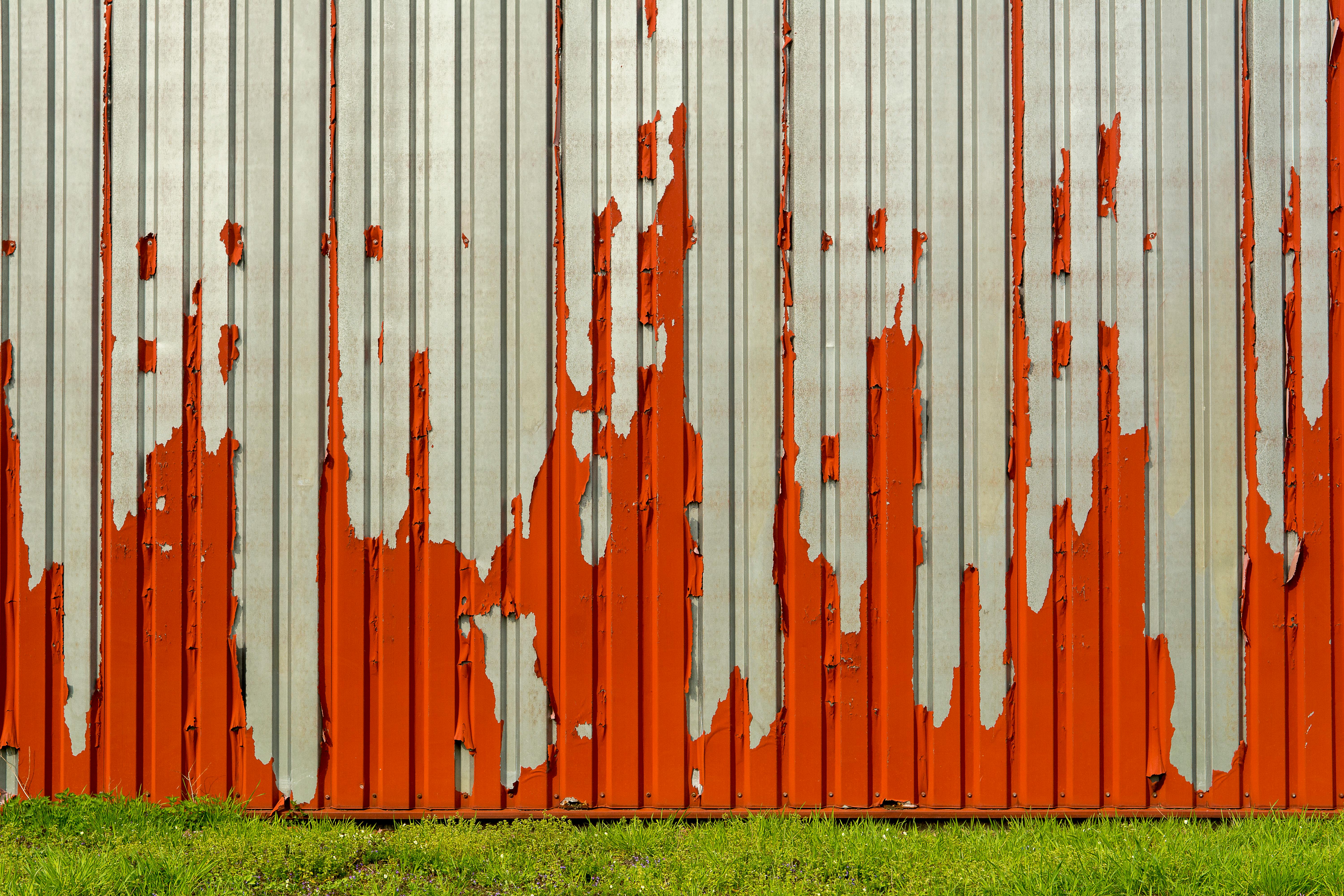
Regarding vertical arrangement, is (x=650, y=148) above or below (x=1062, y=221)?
above

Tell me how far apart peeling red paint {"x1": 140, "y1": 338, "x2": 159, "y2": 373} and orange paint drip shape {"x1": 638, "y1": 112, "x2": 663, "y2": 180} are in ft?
6.28

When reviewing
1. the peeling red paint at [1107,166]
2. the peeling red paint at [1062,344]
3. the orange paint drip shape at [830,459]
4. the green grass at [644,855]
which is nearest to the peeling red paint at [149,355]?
the green grass at [644,855]

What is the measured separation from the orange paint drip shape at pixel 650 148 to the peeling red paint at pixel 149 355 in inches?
75.4

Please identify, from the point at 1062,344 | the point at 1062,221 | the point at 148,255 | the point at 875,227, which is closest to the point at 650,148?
the point at 875,227

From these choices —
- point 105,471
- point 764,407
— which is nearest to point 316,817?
point 105,471

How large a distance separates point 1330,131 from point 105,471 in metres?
4.71

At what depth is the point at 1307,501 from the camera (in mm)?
3002

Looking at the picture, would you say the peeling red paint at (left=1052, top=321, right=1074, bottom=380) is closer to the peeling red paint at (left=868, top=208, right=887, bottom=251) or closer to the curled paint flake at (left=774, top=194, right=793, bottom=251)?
the peeling red paint at (left=868, top=208, right=887, bottom=251)

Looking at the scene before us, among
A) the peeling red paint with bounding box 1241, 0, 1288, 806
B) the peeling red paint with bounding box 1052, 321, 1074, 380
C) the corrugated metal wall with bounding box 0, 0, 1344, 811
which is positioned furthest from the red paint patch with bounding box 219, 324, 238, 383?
the peeling red paint with bounding box 1241, 0, 1288, 806

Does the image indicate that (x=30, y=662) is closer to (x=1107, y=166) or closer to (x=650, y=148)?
(x=650, y=148)

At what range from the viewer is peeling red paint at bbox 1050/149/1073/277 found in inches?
119

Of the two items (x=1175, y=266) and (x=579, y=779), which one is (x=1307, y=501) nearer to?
(x=1175, y=266)

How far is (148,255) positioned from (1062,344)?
11.2 ft

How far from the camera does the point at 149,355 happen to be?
3037mm
